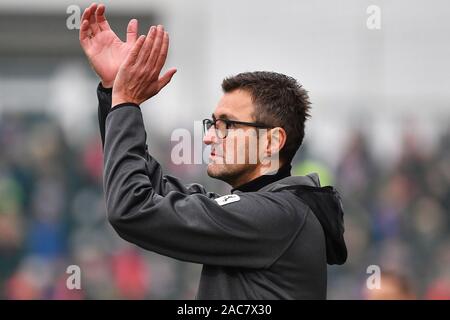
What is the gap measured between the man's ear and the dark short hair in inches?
0.7

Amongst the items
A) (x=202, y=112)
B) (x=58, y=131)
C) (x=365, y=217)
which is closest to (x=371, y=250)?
(x=365, y=217)

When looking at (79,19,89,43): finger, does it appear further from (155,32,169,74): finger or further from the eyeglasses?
the eyeglasses

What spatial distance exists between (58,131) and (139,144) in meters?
5.59

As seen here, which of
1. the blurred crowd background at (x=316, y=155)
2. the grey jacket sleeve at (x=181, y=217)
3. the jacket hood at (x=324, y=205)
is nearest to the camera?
the grey jacket sleeve at (x=181, y=217)

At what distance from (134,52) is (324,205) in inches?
35.8

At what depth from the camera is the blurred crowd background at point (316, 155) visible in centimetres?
860

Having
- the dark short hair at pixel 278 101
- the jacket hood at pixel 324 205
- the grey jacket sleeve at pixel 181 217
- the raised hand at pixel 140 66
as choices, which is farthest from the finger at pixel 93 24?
the jacket hood at pixel 324 205

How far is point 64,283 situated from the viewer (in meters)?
8.67

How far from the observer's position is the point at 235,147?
389cm

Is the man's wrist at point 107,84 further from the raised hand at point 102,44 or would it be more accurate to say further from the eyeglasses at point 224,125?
the eyeglasses at point 224,125

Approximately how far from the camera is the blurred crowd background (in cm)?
860

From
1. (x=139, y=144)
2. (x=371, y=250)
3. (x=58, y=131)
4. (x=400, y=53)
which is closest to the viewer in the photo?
(x=139, y=144)

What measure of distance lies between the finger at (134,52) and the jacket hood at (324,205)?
694mm

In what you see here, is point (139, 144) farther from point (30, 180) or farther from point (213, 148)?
Result: point (30, 180)
